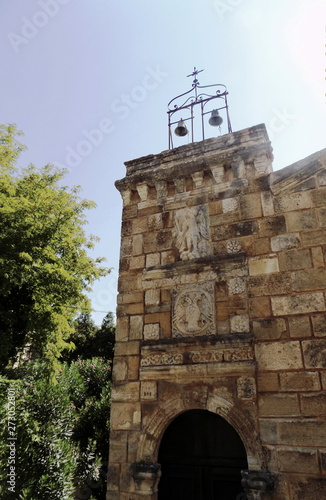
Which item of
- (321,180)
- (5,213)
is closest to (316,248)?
(321,180)

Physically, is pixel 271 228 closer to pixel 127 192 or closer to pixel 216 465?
pixel 127 192

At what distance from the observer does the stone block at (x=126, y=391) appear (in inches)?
167

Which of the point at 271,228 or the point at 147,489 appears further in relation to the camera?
the point at 271,228

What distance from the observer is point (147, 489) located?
3816 millimetres

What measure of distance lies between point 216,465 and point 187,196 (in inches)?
129

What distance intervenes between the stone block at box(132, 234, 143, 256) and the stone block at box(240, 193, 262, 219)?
1.46 metres

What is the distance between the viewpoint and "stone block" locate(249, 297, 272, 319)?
3.91 m

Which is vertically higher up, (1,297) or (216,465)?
(1,297)

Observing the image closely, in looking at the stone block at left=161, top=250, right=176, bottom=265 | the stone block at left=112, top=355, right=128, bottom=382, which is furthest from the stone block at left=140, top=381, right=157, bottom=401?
the stone block at left=161, top=250, right=176, bottom=265

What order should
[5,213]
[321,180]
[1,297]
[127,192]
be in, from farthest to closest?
[1,297]
[5,213]
[127,192]
[321,180]

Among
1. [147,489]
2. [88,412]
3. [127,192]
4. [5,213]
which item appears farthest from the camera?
[88,412]

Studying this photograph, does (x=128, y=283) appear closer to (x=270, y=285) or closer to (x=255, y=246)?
(x=255, y=246)

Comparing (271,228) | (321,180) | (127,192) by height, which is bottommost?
(271,228)

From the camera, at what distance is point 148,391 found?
165 inches
